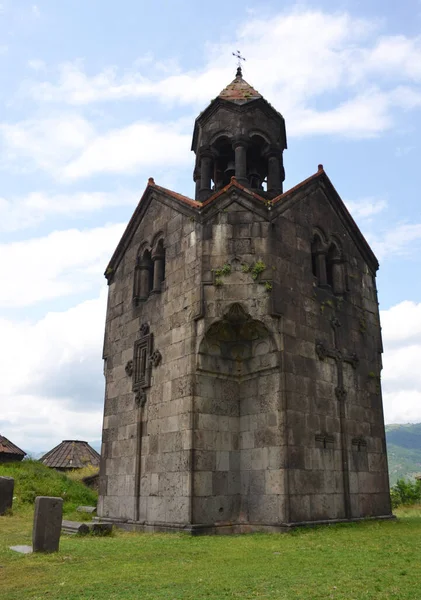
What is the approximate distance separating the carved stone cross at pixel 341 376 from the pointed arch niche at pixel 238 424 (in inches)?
75.0

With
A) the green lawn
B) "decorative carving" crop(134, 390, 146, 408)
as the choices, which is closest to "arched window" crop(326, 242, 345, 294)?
"decorative carving" crop(134, 390, 146, 408)

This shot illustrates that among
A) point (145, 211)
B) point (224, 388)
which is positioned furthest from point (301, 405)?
point (145, 211)

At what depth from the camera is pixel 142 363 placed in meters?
15.5

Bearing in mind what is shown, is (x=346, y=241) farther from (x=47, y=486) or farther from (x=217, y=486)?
(x=47, y=486)

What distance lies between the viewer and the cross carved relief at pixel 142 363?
14908 mm

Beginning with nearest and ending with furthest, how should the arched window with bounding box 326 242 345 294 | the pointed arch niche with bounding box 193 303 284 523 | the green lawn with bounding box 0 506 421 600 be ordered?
the green lawn with bounding box 0 506 421 600
the pointed arch niche with bounding box 193 303 284 523
the arched window with bounding box 326 242 345 294

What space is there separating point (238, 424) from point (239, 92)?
38.9 ft

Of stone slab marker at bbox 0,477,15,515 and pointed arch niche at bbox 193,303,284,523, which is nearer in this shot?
pointed arch niche at bbox 193,303,284,523

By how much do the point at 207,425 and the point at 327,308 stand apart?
4.89 metres

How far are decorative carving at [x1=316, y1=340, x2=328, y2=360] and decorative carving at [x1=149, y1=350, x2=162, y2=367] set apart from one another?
167 inches

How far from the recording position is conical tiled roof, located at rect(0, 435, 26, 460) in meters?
24.8

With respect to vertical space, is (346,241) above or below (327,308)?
above

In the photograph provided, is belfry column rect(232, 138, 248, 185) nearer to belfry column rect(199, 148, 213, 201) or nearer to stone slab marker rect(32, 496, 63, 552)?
belfry column rect(199, 148, 213, 201)

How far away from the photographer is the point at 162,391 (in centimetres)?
1423
